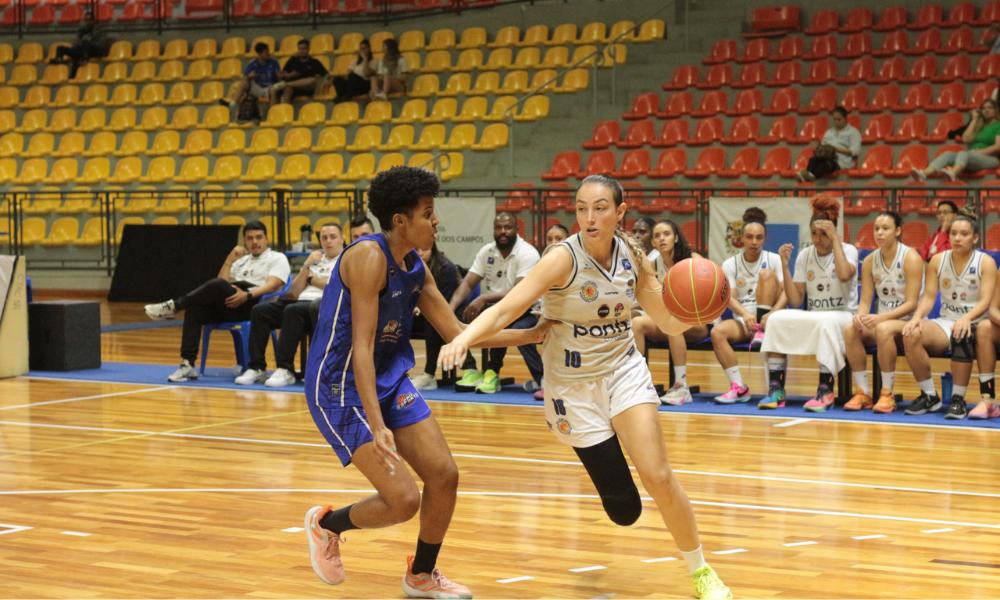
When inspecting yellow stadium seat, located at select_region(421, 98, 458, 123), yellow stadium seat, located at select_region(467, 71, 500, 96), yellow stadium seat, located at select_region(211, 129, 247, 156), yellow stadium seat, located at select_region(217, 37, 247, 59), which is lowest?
yellow stadium seat, located at select_region(211, 129, 247, 156)

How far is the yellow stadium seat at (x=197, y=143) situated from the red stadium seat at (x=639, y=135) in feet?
22.9

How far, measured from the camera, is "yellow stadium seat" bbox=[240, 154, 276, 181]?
55.9ft

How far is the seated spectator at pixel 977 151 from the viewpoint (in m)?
11.8

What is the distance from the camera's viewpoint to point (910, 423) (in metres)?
7.48

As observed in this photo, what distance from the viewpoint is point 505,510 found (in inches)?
205

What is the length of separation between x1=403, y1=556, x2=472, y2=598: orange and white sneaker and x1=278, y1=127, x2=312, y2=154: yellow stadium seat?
1395cm

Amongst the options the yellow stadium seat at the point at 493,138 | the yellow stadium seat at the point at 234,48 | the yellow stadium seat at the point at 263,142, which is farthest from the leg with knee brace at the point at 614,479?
the yellow stadium seat at the point at 234,48

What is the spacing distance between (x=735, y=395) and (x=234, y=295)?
163 inches

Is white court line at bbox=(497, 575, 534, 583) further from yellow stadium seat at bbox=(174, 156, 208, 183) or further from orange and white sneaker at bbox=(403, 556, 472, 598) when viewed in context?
yellow stadium seat at bbox=(174, 156, 208, 183)

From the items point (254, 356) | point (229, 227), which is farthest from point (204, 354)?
point (229, 227)

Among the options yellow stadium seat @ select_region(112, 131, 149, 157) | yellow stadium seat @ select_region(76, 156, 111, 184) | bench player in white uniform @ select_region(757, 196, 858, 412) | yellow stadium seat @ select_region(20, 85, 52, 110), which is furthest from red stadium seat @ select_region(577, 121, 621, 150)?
yellow stadium seat @ select_region(20, 85, 52, 110)

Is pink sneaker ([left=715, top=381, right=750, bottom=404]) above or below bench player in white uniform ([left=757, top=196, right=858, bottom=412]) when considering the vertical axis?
below

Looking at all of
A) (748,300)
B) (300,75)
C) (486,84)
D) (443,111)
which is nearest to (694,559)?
(748,300)

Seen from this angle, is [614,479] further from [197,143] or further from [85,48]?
[85,48]
